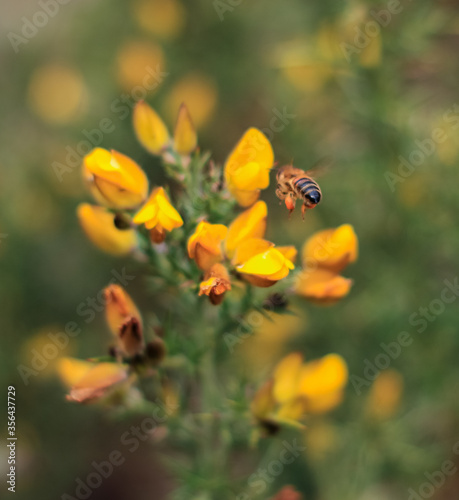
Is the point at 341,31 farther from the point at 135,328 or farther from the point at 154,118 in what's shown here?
the point at 135,328

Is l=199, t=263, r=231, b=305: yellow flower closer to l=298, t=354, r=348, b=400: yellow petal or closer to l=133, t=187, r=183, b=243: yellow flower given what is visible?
l=133, t=187, r=183, b=243: yellow flower

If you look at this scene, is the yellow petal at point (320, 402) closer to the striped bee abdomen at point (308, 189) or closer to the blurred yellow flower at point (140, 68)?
the striped bee abdomen at point (308, 189)

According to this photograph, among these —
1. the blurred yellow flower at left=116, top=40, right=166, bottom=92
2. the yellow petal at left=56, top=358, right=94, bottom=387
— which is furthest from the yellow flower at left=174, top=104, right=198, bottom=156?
the blurred yellow flower at left=116, top=40, right=166, bottom=92

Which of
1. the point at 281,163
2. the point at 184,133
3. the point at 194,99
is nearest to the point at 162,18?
the point at 194,99

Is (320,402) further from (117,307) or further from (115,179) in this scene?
(115,179)

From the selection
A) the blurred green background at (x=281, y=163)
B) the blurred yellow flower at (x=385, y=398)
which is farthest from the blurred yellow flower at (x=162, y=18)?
the blurred yellow flower at (x=385, y=398)
